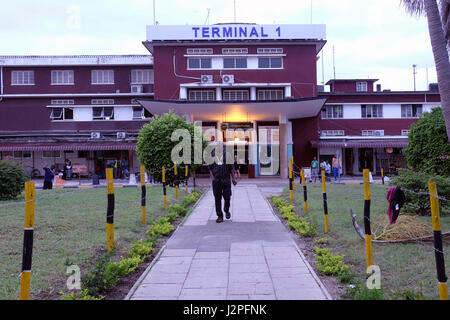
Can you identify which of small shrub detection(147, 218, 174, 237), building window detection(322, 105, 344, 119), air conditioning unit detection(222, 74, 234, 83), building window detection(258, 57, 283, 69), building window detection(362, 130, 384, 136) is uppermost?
building window detection(258, 57, 283, 69)

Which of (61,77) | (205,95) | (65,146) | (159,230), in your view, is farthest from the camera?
(61,77)

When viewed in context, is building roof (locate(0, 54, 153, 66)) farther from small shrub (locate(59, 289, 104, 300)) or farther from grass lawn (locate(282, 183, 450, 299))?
small shrub (locate(59, 289, 104, 300))

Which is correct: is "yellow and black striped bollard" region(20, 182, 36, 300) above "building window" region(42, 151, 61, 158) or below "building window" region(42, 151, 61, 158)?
below

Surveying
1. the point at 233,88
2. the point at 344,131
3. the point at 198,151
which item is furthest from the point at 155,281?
the point at 344,131

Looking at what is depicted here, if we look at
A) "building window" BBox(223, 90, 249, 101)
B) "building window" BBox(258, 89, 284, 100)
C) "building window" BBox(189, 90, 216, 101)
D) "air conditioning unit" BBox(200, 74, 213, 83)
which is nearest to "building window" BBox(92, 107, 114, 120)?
"building window" BBox(189, 90, 216, 101)

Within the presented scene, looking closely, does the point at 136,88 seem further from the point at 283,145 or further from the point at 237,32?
the point at 283,145

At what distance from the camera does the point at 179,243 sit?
26.6ft

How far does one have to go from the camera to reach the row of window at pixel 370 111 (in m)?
38.0

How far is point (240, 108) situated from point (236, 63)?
283 inches

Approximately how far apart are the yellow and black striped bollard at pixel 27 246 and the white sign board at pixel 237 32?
97.5 feet

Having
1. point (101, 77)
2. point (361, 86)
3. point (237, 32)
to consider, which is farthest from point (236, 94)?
point (361, 86)

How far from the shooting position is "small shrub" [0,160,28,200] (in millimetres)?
13961

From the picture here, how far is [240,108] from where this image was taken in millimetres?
27125

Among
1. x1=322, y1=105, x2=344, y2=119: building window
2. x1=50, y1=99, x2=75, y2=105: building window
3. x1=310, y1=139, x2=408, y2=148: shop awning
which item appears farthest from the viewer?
x1=50, y1=99, x2=75, y2=105: building window
